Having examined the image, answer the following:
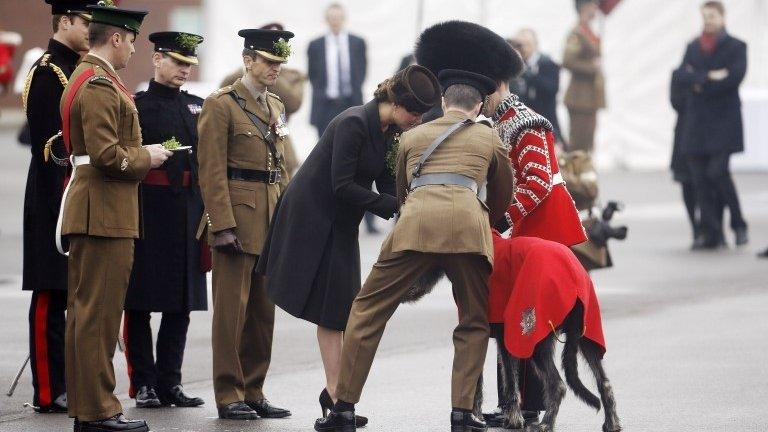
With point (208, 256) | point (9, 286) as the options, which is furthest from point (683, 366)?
point (9, 286)

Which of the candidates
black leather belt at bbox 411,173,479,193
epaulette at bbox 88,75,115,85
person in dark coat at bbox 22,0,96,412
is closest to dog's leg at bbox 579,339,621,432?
black leather belt at bbox 411,173,479,193

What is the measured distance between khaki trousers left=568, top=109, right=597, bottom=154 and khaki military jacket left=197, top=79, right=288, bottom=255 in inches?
476

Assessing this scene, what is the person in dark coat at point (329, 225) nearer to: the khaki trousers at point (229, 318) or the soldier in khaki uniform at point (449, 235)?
the khaki trousers at point (229, 318)

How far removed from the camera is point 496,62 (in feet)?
25.1

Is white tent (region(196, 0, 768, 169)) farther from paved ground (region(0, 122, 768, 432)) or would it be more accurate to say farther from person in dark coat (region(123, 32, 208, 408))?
person in dark coat (region(123, 32, 208, 408))

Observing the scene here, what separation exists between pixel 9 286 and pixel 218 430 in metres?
5.45

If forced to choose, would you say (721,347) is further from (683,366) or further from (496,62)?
(496,62)

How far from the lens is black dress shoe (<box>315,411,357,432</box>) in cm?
751

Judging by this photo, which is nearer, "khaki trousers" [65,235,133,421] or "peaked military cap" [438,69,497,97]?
"khaki trousers" [65,235,133,421]

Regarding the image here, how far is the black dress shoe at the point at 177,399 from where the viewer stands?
837cm

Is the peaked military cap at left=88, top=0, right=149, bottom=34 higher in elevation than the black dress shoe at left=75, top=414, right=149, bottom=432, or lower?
higher

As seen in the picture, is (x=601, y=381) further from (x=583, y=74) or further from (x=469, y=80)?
(x=583, y=74)

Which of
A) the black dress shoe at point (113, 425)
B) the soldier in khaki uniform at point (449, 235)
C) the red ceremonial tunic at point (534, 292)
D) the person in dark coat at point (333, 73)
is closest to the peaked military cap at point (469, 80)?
the soldier in khaki uniform at point (449, 235)

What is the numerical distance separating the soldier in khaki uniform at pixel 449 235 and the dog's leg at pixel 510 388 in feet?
1.07
